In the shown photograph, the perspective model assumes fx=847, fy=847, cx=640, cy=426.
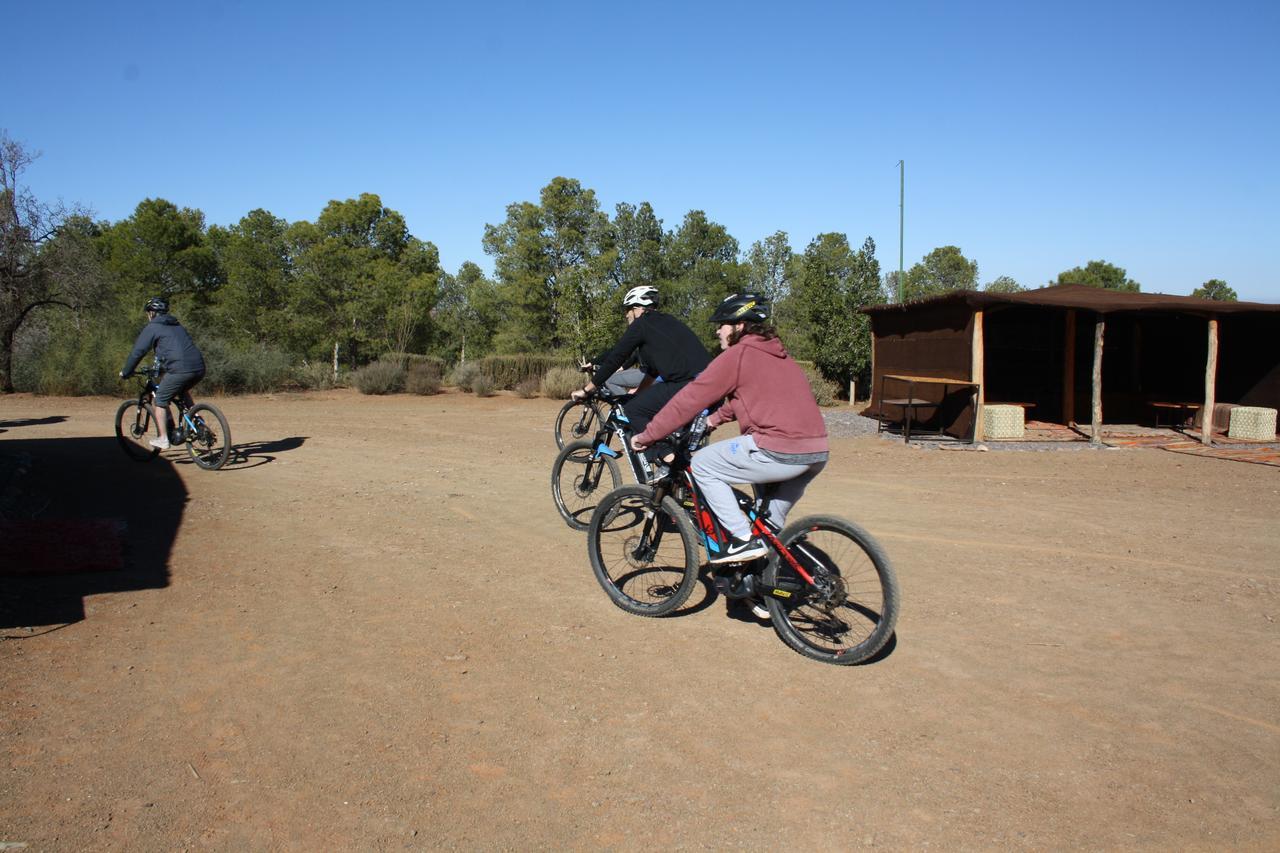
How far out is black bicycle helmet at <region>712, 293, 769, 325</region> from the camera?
4.36 meters

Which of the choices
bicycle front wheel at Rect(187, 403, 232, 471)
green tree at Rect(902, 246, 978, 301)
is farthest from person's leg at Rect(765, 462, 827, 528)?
green tree at Rect(902, 246, 978, 301)

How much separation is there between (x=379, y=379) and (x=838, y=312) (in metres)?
13.9

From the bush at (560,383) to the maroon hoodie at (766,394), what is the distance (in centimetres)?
2048

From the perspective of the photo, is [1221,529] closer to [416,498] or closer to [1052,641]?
[1052,641]

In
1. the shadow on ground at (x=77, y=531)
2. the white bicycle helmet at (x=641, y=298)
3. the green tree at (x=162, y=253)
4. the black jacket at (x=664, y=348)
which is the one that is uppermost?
the green tree at (x=162, y=253)

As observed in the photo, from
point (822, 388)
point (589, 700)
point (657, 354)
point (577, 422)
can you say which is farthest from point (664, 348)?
point (822, 388)

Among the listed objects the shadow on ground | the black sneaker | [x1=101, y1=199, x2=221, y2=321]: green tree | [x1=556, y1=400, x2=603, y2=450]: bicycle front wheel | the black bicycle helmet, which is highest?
[x1=101, y1=199, x2=221, y2=321]: green tree

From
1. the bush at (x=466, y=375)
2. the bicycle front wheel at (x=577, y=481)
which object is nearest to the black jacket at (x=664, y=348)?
the bicycle front wheel at (x=577, y=481)

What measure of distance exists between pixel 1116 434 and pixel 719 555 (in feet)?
49.6

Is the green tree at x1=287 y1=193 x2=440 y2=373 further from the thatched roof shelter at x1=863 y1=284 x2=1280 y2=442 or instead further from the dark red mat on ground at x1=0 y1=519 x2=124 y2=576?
the dark red mat on ground at x1=0 y1=519 x2=124 y2=576

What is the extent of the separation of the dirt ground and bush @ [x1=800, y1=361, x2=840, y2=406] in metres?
18.6

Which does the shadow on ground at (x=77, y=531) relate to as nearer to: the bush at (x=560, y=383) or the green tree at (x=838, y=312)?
the bush at (x=560, y=383)

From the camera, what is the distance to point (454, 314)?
61688mm

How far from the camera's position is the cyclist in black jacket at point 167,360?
9.35 meters
